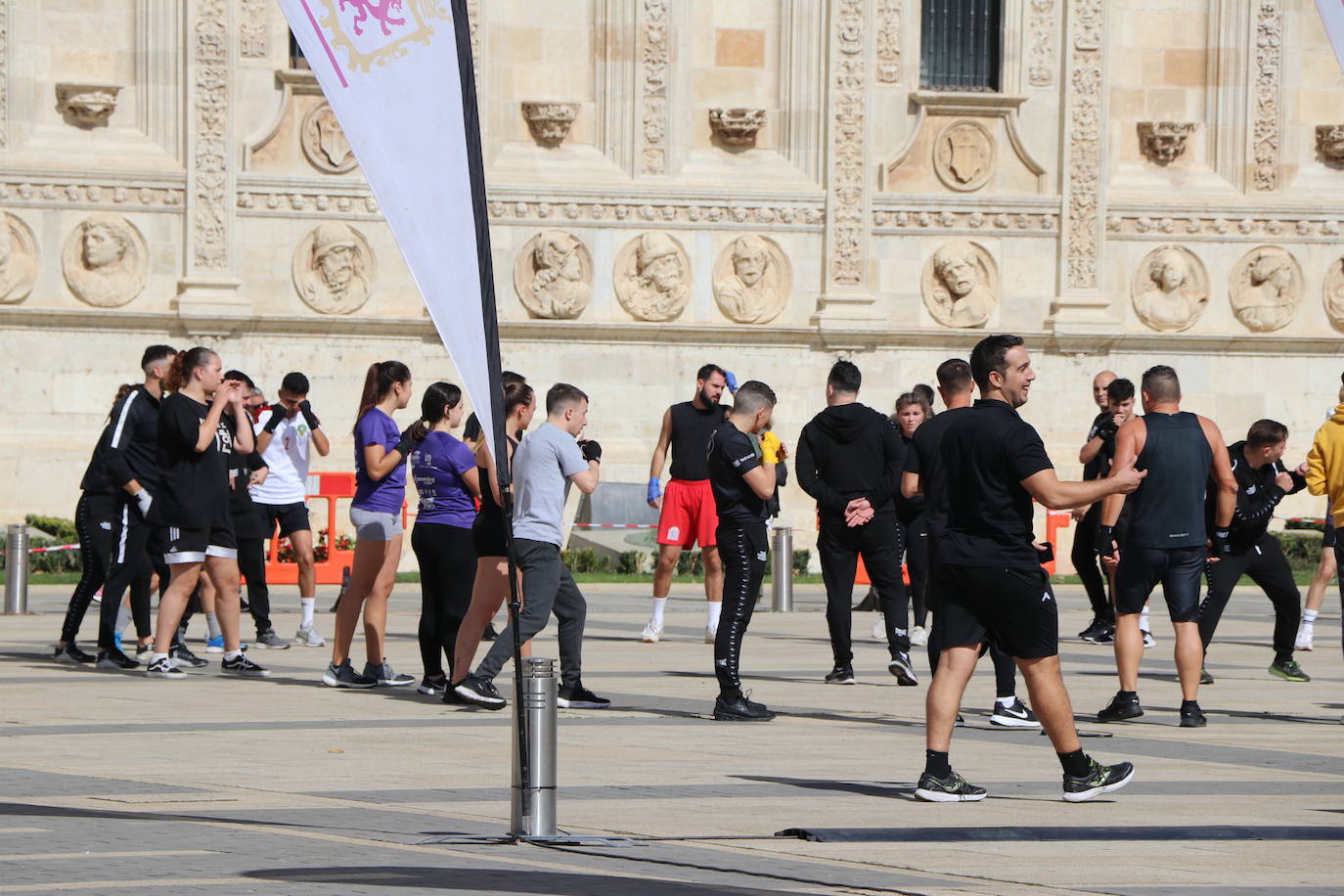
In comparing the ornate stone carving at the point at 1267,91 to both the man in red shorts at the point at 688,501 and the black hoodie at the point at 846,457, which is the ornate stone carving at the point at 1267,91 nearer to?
the man in red shorts at the point at 688,501

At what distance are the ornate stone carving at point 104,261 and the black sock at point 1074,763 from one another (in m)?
21.3

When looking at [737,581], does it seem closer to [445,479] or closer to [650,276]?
[445,479]

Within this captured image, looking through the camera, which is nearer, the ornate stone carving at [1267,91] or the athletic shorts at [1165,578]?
the athletic shorts at [1165,578]

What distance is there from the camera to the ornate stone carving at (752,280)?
30.5m

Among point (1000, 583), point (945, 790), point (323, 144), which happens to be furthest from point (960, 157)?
point (945, 790)

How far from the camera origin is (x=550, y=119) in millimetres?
30078

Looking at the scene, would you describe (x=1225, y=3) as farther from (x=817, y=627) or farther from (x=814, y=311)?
(x=817, y=627)

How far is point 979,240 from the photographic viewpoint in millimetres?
31078

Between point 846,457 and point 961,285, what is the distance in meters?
15.8

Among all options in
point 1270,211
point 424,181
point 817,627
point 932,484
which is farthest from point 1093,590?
point 1270,211

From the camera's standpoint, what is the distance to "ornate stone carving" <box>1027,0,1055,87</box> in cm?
3120

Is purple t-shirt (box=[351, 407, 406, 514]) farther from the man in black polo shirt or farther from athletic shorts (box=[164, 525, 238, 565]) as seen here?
the man in black polo shirt

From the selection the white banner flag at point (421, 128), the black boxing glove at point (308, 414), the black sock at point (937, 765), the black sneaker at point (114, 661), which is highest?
the white banner flag at point (421, 128)

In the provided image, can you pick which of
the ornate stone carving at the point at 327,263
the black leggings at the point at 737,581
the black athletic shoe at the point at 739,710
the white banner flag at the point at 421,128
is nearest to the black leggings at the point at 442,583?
the black leggings at the point at 737,581
